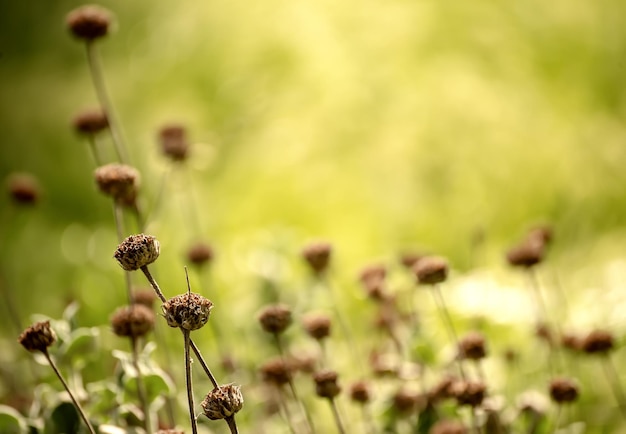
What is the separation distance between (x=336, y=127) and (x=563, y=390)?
1306 millimetres

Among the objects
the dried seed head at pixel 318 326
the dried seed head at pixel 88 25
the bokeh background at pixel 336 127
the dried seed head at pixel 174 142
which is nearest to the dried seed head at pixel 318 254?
the dried seed head at pixel 318 326

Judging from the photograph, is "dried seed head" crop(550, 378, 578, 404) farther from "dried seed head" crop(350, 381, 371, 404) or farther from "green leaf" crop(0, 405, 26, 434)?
"green leaf" crop(0, 405, 26, 434)

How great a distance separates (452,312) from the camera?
1.23 metres

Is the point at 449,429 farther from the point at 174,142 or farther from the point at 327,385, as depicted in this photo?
the point at 174,142

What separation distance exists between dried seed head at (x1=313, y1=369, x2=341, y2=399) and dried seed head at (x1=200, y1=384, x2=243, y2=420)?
0.55 ft

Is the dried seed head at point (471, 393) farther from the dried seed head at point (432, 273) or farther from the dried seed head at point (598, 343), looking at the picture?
the dried seed head at point (598, 343)

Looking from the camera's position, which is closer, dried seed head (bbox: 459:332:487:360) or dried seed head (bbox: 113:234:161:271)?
dried seed head (bbox: 113:234:161:271)

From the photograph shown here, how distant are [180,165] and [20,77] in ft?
4.34

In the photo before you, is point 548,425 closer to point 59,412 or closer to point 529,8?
point 59,412

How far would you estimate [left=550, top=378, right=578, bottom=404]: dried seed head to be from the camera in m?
0.67

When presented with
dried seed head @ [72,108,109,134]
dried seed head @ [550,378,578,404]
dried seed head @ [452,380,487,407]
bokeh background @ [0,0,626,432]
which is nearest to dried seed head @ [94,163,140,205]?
dried seed head @ [72,108,109,134]

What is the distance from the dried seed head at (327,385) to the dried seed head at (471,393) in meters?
0.11

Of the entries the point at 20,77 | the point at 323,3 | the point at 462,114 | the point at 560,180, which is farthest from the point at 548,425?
the point at 20,77

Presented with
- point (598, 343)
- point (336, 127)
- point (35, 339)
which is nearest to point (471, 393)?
point (598, 343)
